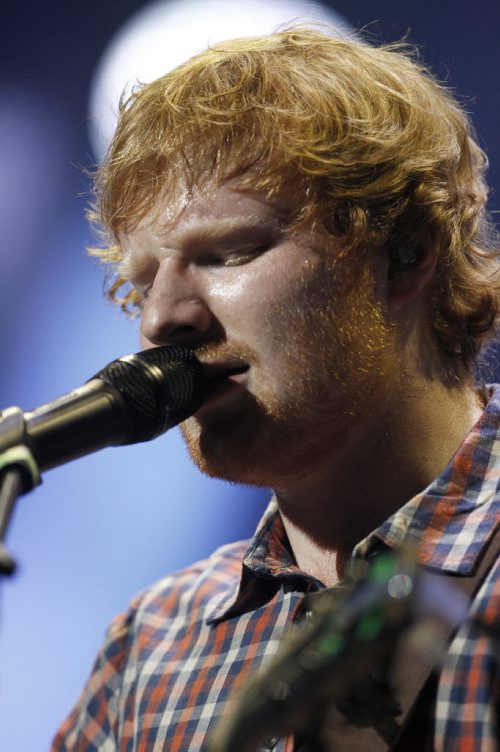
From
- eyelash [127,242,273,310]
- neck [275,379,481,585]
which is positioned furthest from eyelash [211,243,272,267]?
neck [275,379,481,585]

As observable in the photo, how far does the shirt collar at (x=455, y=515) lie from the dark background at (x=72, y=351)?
0.62 metres

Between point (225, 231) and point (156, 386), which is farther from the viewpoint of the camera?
point (225, 231)

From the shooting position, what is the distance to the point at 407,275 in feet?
5.25

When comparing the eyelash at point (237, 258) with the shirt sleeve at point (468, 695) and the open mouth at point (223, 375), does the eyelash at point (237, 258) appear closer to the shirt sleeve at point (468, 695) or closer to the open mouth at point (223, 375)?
the open mouth at point (223, 375)

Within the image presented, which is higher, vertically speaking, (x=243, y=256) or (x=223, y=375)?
(x=243, y=256)

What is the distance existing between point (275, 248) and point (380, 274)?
20 centimetres

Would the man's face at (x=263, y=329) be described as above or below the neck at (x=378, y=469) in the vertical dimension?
above

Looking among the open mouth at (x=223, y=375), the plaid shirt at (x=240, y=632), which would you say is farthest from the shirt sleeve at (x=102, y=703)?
the open mouth at (x=223, y=375)

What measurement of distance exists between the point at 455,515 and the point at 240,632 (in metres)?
0.42

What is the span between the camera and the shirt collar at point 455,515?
1377 mm

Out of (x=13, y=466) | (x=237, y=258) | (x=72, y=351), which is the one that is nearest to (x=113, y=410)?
(x=13, y=466)

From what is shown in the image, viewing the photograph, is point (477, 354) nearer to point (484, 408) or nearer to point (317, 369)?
point (484, 408)

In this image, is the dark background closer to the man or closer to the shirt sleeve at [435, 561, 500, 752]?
the man

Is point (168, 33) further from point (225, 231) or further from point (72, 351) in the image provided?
point (225, 231)
